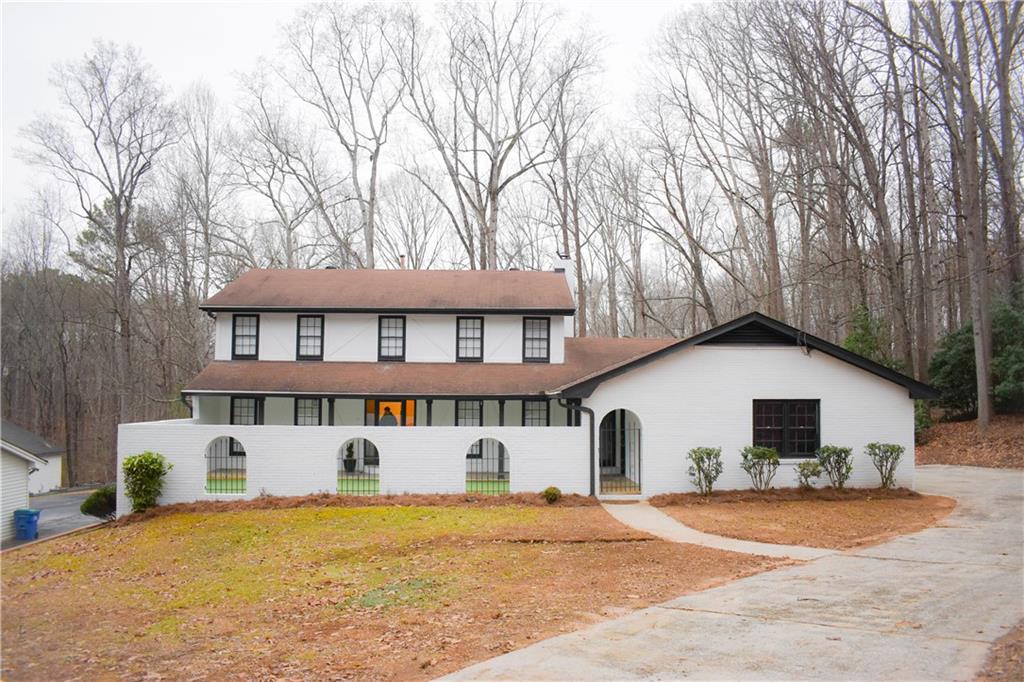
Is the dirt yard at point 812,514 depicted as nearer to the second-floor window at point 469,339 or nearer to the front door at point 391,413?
the second-floor window at point 469,339

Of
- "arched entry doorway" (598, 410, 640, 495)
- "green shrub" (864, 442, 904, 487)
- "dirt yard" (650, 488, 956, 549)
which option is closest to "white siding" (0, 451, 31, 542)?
"arched entry doorway" (598, 410, 640, 495)

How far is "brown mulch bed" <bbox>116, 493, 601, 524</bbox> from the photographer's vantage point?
17.3m

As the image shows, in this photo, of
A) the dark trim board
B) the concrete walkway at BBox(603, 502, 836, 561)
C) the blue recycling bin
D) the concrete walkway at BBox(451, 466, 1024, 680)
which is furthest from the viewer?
the blue recycling bin

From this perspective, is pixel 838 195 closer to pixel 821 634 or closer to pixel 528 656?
pixel 821 634

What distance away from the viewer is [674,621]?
27.0ft

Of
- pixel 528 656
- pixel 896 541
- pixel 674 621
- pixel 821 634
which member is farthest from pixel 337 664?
pixel 896 541

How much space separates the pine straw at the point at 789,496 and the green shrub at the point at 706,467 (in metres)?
0.26

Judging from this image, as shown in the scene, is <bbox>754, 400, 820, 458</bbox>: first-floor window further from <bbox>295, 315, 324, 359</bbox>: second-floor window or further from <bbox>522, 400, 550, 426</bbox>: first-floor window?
<bbox>295, 315, 324, 359</bbox>: second-floor window

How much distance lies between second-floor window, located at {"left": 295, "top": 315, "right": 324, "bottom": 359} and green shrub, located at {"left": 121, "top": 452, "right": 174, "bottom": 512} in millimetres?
6114

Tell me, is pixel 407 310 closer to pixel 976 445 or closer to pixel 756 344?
pixel 756 344

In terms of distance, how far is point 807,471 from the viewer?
17.5 metres

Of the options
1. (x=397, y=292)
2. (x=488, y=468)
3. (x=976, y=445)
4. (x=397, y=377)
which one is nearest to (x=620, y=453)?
(x=488, y=468)

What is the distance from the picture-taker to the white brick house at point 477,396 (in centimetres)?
1802

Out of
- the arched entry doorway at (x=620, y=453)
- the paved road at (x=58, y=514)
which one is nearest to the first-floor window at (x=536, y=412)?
the arched entry doorway at (x=620, y=453)
